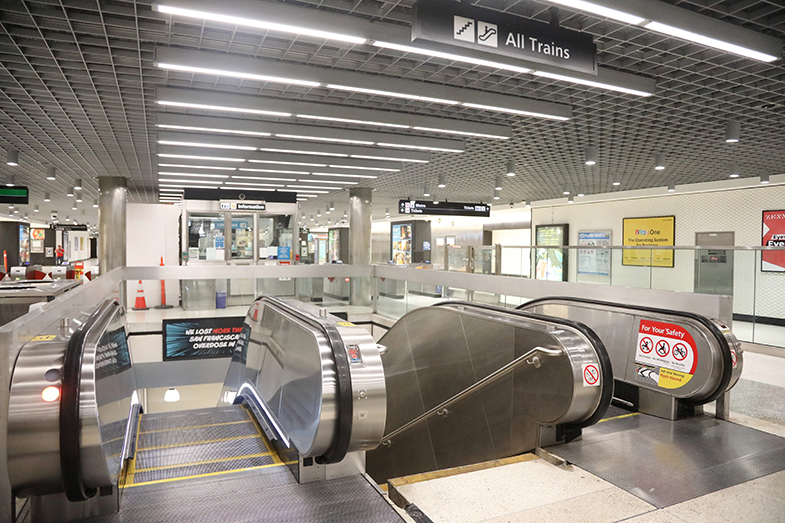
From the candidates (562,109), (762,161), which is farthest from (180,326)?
(762,161)

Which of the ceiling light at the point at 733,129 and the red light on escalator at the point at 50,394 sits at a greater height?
the ceiling light at the point at 733,129

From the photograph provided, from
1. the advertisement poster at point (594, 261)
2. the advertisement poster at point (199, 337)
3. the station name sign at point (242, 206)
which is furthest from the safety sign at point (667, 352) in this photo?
the station name sign at point (242, 206)

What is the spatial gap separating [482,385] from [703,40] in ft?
11.5

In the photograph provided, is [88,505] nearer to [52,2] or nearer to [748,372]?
[52,2]

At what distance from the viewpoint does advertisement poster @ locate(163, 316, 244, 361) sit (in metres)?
10.1

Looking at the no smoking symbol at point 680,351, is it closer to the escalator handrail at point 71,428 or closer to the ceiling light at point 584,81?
the ceiling light at point 584,81

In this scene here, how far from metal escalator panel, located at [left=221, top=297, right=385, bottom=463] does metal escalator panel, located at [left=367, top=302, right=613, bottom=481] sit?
144 cm

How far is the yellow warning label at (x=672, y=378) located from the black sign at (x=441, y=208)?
35.8ft

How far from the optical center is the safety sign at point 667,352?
4535mm

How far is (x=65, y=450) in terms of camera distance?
227cm

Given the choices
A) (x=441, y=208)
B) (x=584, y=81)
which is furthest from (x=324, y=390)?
(x=441, y=208)

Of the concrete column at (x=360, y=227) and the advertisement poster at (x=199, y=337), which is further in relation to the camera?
the concrete column at (x=360, y=227)

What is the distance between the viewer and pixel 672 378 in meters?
4.64

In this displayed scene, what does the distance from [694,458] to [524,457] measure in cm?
115
